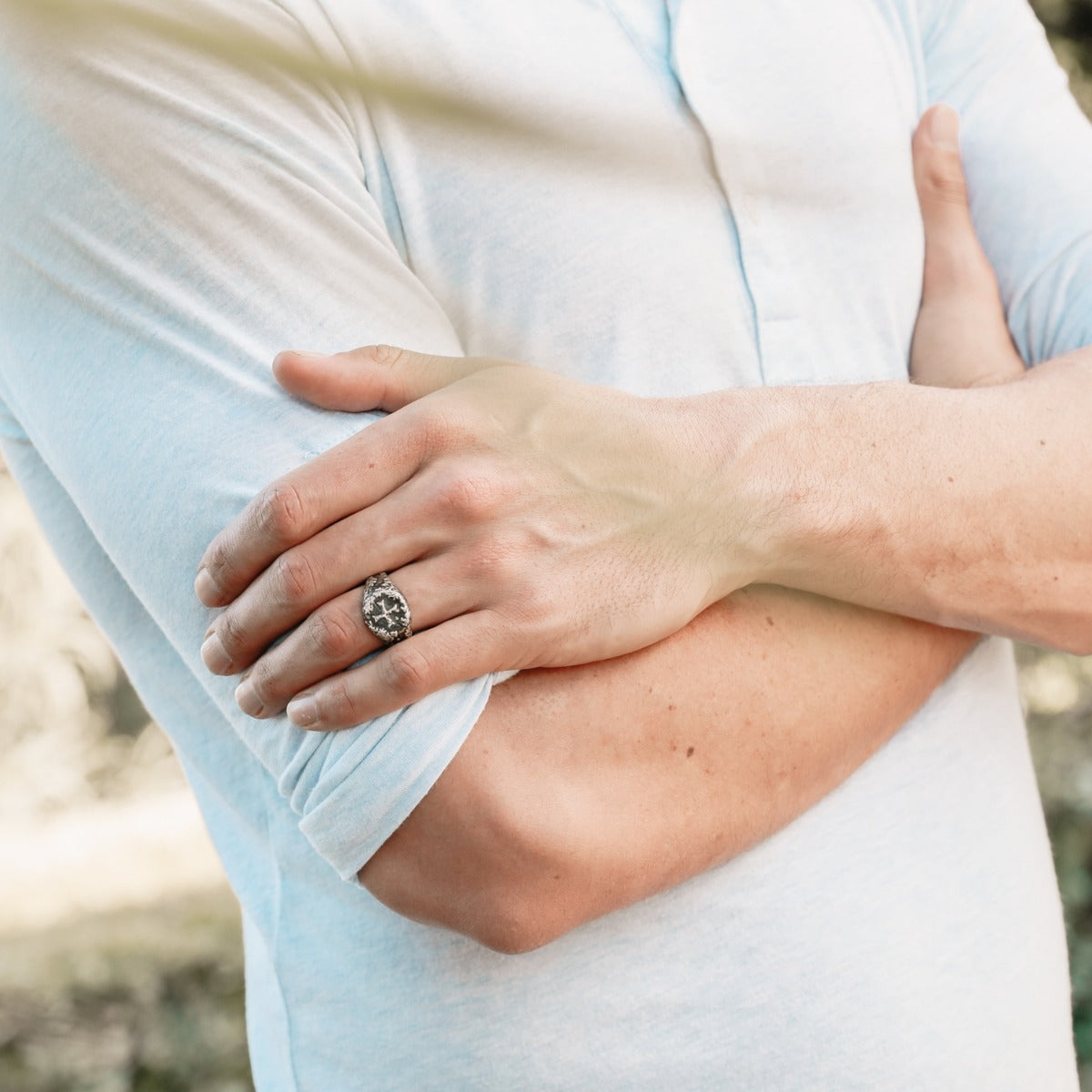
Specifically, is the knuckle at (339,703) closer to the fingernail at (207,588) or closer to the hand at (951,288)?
the fingernail at (207,588)

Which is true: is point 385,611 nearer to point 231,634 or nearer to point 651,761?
point 231,634

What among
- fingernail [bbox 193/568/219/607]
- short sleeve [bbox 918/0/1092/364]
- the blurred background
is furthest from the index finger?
the blurred background

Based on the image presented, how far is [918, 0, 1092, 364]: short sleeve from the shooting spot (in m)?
1.16

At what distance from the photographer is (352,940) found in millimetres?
994

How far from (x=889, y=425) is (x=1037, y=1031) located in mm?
631

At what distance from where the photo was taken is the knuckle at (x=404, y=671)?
0.79 meters

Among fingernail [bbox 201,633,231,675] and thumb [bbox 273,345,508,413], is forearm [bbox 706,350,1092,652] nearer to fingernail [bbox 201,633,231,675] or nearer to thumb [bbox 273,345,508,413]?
thumb [bbox 273,345,508,413]

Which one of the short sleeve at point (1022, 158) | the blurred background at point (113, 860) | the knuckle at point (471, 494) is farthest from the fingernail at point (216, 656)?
the blurred background at point (113, 860)

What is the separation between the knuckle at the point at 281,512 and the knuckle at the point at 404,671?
116mm

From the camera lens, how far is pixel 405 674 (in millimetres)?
795

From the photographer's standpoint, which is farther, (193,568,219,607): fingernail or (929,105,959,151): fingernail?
(929,105,959,151): fingernail

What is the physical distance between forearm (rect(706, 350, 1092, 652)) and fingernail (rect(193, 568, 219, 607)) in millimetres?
407

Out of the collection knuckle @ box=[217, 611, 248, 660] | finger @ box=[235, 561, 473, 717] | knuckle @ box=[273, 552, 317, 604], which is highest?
knuckle @ box=[273, 552, 317, 604]

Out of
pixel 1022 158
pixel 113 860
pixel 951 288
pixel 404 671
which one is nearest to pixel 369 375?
pixel 404 671
